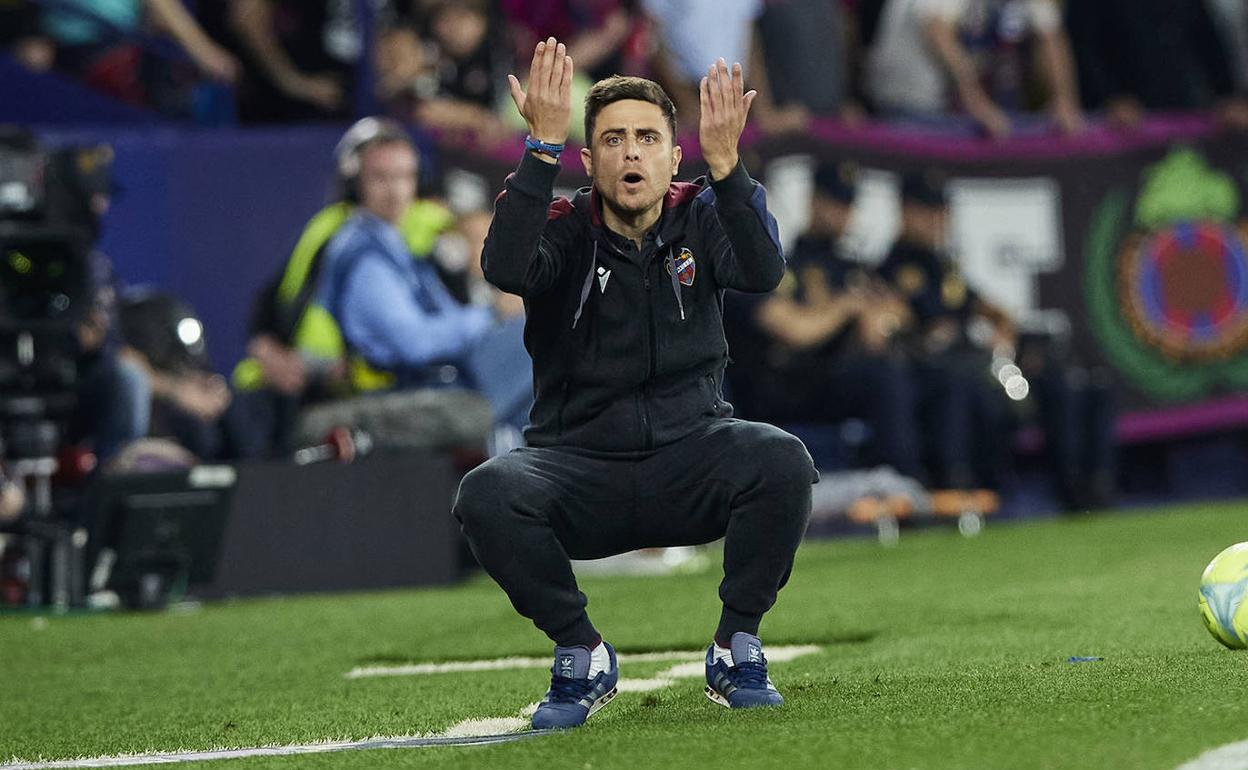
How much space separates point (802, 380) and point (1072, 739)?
8.25m

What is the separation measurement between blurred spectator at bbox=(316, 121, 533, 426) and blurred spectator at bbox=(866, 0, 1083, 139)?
4010 mm

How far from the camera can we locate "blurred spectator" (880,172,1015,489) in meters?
12.2

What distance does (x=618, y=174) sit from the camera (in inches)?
183

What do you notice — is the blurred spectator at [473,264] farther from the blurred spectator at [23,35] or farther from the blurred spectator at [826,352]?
the blurred spectator at [23,35]

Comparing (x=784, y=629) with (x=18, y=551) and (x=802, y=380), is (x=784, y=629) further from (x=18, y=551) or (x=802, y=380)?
(x=802, y=380)

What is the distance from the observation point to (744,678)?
4.61 metres

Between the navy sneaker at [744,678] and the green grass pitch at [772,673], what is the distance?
0.25 feet

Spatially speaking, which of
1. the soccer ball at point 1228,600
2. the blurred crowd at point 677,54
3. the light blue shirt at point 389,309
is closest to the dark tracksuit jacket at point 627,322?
the soccer ball at point 1228,600

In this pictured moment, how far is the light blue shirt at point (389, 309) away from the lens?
33.6ft

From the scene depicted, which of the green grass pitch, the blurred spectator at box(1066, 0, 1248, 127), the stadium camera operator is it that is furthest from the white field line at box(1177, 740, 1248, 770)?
the blurred spectator at box(1066, 0, 1248, 127)

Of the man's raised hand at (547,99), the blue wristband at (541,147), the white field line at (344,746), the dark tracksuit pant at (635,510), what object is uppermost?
the man's raised hand at (547,99)

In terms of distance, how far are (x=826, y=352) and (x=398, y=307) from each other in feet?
10.1

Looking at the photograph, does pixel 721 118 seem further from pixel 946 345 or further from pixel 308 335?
pixel 946 345

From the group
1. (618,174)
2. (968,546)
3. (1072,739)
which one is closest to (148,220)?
(968,546)
